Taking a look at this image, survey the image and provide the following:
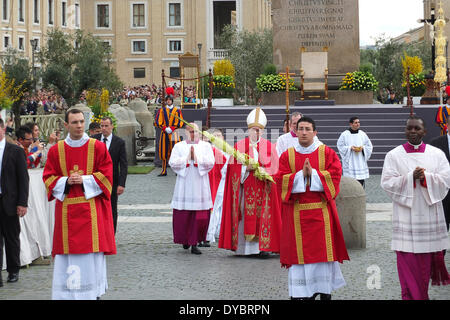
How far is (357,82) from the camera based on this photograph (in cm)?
3180

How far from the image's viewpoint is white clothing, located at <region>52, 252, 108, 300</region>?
309 inches

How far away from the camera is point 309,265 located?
816cm

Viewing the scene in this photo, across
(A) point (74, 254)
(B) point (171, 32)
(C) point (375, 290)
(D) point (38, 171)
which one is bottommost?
(C) point (375, 290)

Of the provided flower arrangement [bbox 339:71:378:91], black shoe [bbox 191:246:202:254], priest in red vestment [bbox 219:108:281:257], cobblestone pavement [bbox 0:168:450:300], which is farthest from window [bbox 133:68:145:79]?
priest in red vestment [bbox 219:108:281:257]

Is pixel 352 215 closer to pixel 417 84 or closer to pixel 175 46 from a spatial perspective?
pixel 417 84

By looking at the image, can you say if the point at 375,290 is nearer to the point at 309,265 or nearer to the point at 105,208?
the point at 309,265

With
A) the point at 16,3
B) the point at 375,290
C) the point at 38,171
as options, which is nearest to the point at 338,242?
the point at 375,290

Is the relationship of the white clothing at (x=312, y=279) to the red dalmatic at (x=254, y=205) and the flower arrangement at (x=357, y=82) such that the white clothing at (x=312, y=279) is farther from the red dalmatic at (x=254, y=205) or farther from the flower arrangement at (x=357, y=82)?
the flower arrangement at (x=357, y=82)

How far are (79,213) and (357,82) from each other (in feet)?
81.5

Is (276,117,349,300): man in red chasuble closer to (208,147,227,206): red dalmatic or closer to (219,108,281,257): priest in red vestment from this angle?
(219,108,281,257): priest in red vestment

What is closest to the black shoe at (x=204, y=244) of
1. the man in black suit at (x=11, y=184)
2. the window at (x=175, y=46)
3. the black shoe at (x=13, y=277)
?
the black shoe at (x=13, y=277)

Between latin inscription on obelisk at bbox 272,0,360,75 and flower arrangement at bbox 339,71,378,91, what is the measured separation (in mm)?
1129

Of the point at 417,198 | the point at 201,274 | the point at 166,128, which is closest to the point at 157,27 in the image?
the point at 166,128

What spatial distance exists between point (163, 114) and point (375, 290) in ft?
49.9
